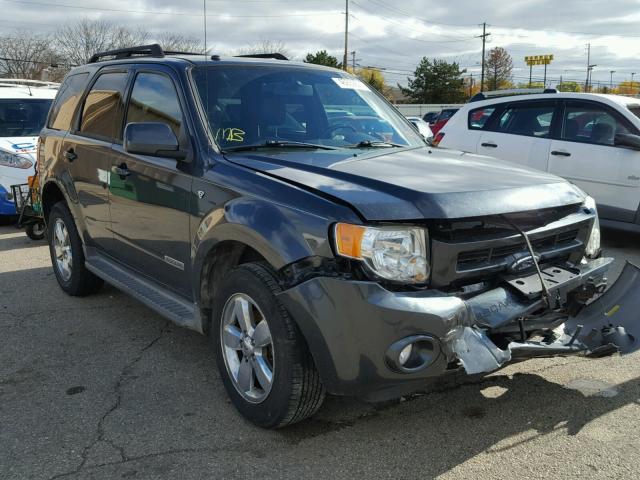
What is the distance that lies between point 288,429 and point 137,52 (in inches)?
126

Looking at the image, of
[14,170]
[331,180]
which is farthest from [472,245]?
[14,170]

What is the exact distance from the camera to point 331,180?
297 cm

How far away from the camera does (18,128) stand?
31.9 ft

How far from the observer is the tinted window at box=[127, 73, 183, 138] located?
3.82 m

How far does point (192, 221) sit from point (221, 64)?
1.13 meters

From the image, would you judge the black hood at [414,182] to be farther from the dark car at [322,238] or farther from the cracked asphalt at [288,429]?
the cracked asphalt at [288,429]

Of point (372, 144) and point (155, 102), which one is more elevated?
point (155, 102)

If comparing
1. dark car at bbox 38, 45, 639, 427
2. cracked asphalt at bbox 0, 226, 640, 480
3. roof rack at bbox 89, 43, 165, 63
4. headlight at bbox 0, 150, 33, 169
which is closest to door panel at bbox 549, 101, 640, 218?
cracked asphalt at bbox 0, 226, 640, 480

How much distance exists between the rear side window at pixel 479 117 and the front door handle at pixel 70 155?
5.53 m

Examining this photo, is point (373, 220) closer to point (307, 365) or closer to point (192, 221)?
point (307, 365)

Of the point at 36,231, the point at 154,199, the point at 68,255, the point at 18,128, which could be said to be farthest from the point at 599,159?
the point at 18,128

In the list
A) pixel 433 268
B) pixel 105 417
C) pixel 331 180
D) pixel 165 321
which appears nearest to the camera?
pixel 433 268

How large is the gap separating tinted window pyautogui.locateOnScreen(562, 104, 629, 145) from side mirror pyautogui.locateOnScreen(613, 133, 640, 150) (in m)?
0.17

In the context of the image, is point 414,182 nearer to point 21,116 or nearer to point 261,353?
point 261,353
